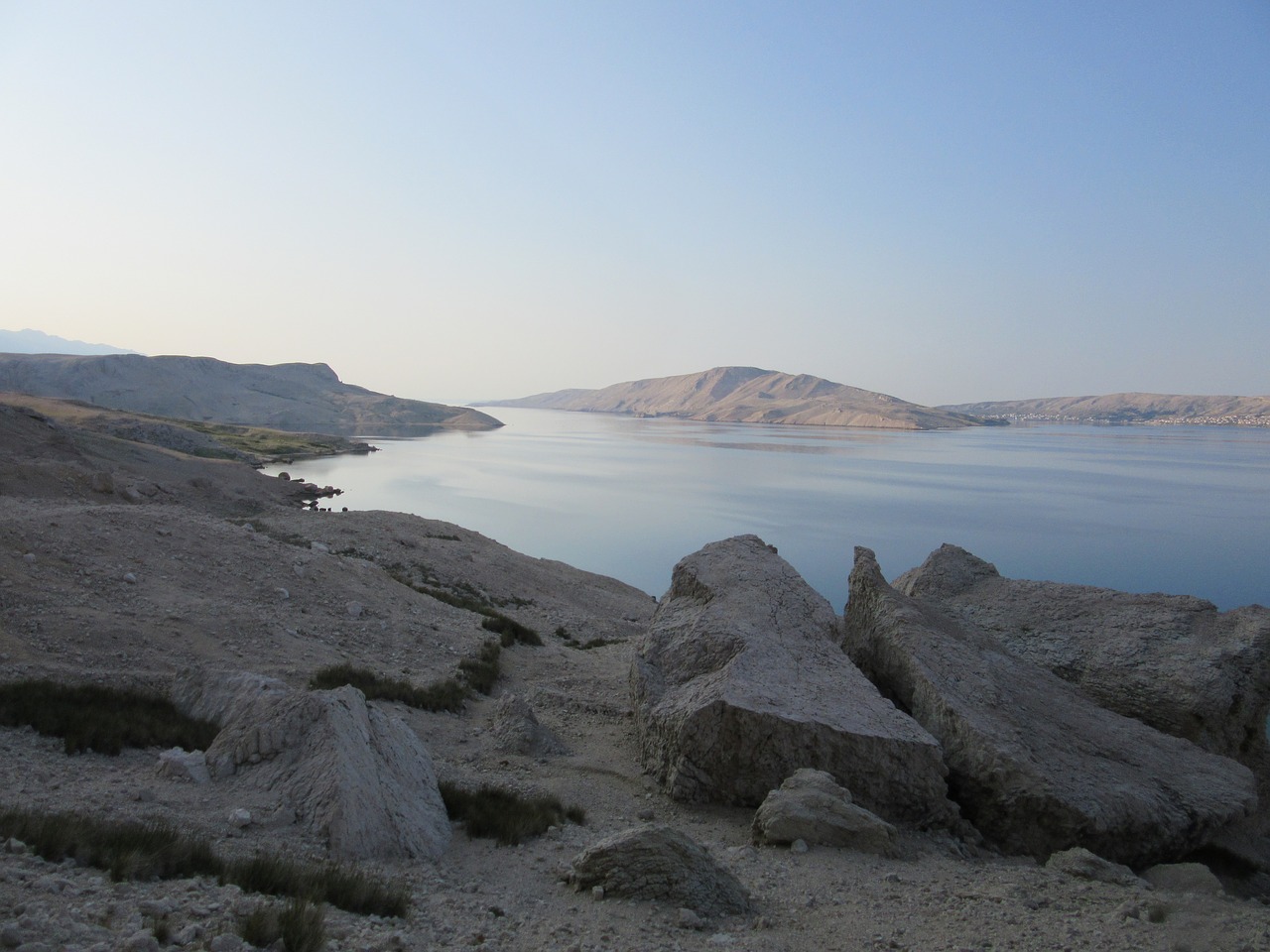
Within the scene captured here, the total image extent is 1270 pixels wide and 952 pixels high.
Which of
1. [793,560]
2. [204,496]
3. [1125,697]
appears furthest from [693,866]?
[793,560]

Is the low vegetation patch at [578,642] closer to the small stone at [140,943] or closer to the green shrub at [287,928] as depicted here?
the green shrub at [287,928]

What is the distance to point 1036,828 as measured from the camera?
7652 millimetres

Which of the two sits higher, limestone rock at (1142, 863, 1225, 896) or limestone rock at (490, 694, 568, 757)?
limestone rock at (490, 694, 568, 757)

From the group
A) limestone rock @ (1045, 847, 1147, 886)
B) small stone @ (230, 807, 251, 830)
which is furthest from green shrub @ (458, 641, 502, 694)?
limestone rock @ (1045, 847, 1147, 886)

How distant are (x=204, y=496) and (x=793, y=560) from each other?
22.6 metres

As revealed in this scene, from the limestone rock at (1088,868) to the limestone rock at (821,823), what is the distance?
147 centimetres

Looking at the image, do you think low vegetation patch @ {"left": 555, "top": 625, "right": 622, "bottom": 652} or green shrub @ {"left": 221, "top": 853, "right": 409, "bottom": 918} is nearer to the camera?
green shrub @ {"left": 221, "top": 853, "right": 409, "bottom": 918}

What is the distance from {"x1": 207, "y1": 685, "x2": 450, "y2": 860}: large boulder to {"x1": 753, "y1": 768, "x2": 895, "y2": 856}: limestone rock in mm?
2693

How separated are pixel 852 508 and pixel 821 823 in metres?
44.8

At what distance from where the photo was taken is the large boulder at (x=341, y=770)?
5.60m

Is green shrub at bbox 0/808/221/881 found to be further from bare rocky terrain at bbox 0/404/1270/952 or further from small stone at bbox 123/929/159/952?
small stone at bbox 123/929/159/952

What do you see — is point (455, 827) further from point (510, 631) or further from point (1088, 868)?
point (510, 631)

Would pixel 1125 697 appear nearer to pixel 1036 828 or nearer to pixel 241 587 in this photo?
pixel 1036 828

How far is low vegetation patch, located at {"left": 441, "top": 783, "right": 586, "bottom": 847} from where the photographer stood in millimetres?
6336
